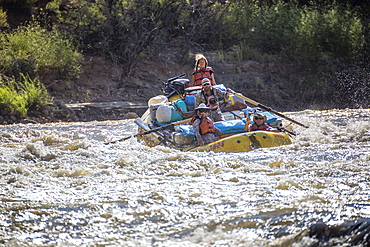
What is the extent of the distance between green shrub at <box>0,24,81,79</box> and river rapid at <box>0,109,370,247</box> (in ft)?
22.0

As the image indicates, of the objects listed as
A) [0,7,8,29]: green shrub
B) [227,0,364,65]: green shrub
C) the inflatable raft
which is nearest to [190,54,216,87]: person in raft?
the inflatable raft

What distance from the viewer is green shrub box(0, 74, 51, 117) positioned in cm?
1311

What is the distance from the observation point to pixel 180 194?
517 cm

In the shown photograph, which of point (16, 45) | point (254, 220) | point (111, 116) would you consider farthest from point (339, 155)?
point (16, 45)

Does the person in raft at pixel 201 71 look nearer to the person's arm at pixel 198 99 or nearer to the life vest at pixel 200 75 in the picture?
the life vest at pixel 200 75

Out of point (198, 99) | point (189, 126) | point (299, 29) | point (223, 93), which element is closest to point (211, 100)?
point (198, 99)

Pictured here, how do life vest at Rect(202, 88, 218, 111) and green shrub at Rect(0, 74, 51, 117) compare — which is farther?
green shrub at Rect(0, 74, 51, 117)

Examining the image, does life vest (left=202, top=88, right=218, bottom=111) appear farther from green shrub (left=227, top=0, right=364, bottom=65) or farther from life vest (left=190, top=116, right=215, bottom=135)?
green shrub (left=227, top=0, right=364, bottom=65)

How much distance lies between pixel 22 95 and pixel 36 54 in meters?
1.98

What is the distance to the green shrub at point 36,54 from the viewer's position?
14508 mm

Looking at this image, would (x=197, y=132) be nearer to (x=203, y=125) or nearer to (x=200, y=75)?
(x=203, y=125)

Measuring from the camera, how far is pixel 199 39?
1858cm

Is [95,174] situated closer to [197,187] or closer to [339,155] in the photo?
[197,187]

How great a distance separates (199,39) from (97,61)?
393 cm
